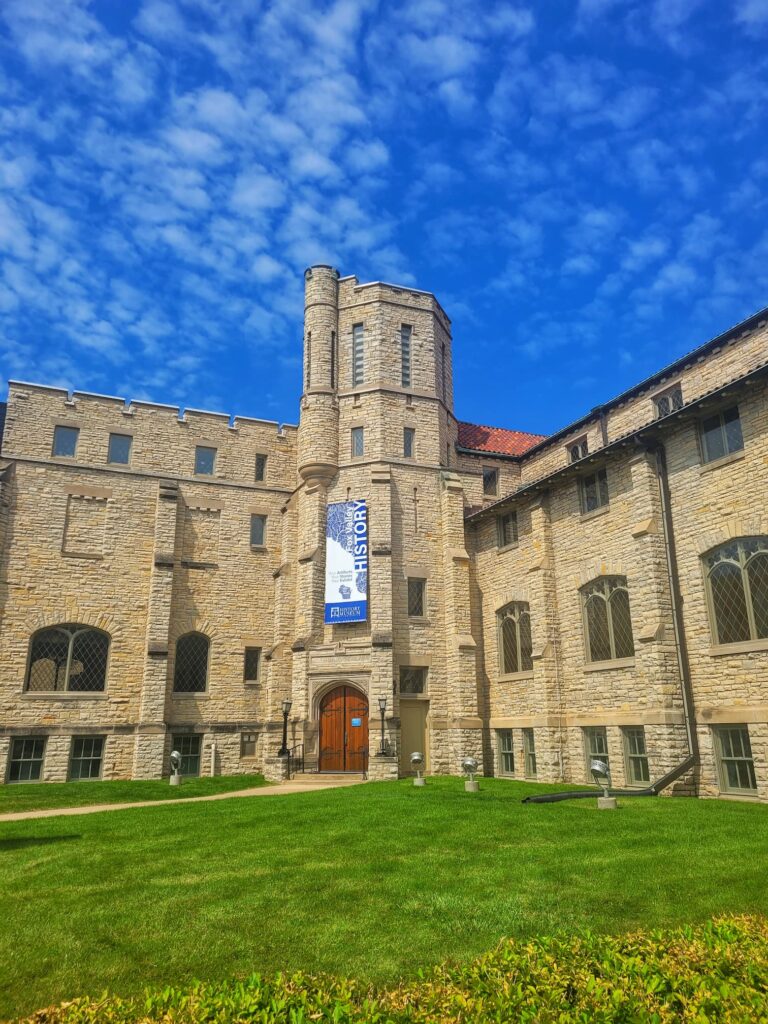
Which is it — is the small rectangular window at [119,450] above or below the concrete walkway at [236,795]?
above

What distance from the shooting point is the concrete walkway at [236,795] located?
59.8 ft

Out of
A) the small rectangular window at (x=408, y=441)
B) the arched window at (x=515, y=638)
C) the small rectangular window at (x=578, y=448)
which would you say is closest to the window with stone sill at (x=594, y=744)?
the arched window at (x=515, y=638)

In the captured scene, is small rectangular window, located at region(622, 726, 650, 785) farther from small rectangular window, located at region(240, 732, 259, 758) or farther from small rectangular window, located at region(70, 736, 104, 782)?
small rectangular window, located at region(70, 736, 104, 782)

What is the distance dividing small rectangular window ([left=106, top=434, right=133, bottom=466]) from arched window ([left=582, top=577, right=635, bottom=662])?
18.4 metres

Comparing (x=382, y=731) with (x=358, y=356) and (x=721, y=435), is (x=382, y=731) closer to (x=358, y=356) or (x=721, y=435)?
(x=721, y=435)

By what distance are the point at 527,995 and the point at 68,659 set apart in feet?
Result: 80.5

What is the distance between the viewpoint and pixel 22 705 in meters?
25.2

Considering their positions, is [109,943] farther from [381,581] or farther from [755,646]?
[381,581]

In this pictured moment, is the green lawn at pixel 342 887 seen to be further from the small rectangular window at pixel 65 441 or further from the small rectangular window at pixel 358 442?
the small rectangular window at pixel 65 441

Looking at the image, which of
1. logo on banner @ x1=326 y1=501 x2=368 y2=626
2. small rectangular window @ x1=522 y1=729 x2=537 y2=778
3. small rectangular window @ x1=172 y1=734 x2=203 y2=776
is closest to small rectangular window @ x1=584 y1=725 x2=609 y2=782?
small rectangular window @ x1=522 y1=729 x2=537 y2=778

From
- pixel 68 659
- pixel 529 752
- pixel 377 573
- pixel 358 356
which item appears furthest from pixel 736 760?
pixel 68 659

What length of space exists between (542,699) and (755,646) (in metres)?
7.36

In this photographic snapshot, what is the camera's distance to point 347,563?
26.7 metres

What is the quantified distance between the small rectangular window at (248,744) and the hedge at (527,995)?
22442mm
